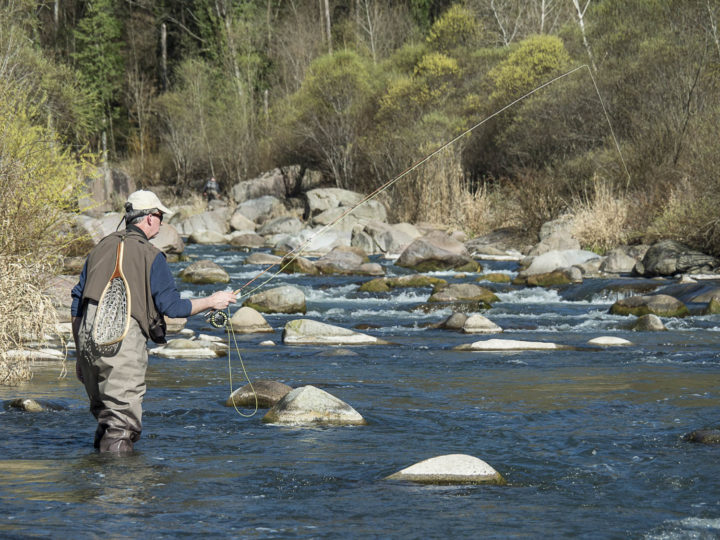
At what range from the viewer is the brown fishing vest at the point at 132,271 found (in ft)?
16.8

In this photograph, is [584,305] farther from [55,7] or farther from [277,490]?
[55,7]

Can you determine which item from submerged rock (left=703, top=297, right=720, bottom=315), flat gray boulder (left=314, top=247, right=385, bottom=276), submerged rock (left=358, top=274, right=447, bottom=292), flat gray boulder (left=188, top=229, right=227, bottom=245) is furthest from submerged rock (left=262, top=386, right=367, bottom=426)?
flat gray boulder (left=188, top=229, right=227, bottom=245)

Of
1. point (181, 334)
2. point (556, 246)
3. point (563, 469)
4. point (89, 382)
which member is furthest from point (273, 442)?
point (556, 246)

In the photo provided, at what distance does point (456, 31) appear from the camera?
34844 mm

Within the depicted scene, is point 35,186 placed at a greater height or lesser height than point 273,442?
greater

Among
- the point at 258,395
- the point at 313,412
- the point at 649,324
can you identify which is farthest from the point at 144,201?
the point at 649,324

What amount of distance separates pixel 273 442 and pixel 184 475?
89 centimetres

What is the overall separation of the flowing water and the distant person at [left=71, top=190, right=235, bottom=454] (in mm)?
419

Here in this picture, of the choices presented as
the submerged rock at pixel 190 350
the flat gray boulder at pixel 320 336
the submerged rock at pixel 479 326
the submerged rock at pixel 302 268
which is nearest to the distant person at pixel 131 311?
the submerged rock at pixel 190 350

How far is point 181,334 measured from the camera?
11.8 metres

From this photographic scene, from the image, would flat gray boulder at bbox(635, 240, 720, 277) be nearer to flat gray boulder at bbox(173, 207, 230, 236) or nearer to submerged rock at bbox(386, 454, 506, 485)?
submerged rock at bbox(386, 454, 506, 485)

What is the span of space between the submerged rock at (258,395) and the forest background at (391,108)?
1778mm

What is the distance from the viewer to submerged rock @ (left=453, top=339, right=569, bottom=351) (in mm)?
10086

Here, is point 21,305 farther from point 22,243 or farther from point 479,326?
point 479,326
